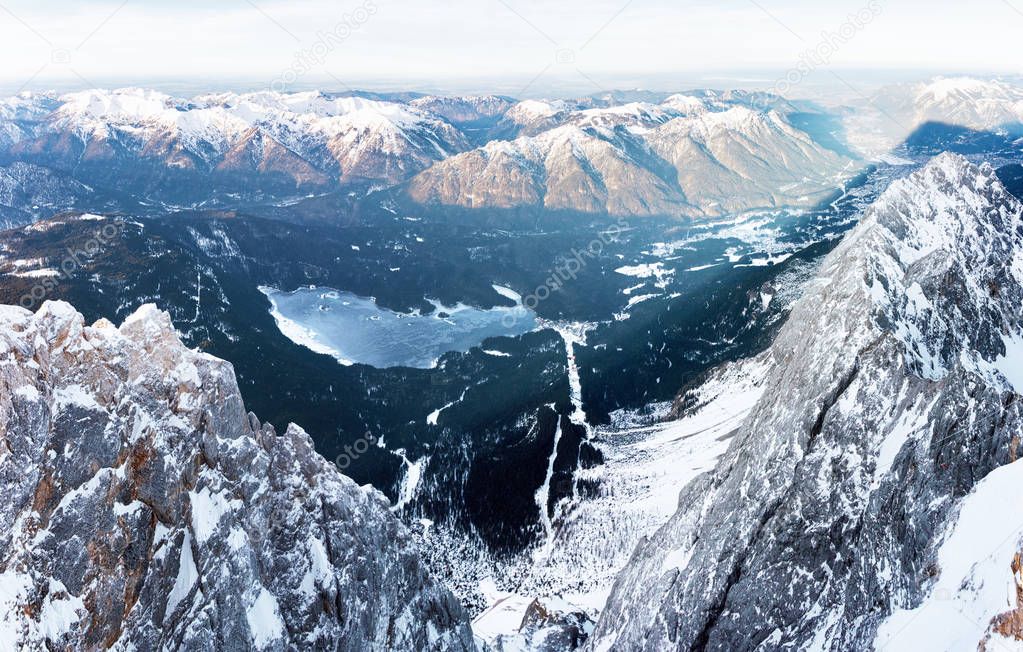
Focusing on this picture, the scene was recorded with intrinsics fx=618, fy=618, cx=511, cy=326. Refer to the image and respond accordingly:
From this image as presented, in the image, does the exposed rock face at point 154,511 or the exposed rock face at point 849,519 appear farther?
the exposed rock face at point 849,519

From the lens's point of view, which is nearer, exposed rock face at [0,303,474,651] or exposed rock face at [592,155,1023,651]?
exposed rock face at [0,303,474,651]

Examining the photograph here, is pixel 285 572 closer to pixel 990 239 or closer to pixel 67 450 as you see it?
pixel 67 450

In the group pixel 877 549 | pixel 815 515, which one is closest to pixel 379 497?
pixel 815 515

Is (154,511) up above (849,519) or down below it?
above
